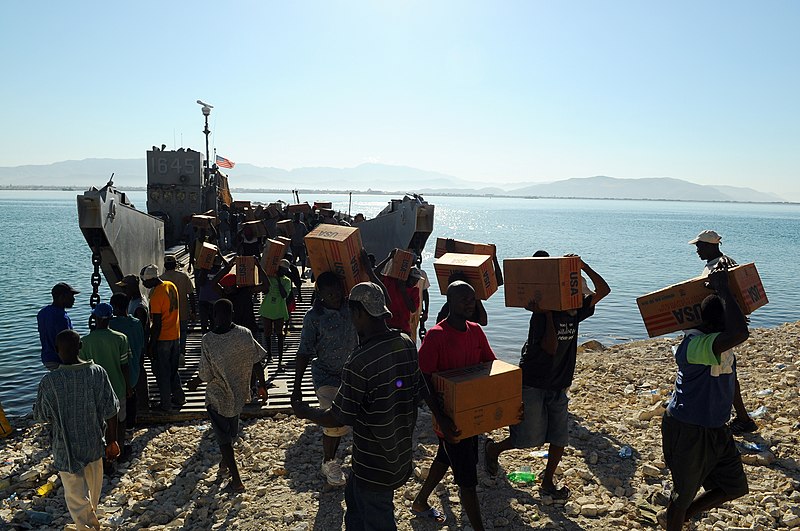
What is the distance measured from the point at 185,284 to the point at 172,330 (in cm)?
138

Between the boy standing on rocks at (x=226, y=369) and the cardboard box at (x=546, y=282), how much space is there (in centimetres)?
244

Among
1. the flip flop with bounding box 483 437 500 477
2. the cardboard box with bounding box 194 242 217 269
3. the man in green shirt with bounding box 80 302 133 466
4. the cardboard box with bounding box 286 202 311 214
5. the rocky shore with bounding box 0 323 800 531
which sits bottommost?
the rocky shore with bounding box 0 323 800 531

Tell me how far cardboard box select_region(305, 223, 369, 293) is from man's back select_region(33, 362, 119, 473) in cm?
224

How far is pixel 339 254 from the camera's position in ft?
17.8

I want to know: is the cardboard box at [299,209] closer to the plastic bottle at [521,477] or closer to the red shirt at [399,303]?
the red shirt at [399,303]

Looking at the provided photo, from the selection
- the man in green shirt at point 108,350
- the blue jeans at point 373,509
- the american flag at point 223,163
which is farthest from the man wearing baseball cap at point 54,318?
the american flag at point 223,163

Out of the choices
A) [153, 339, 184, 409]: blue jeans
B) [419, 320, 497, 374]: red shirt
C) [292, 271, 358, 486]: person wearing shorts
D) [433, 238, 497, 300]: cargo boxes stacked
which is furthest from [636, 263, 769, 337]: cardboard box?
[153, 339, 184, 409]: blue jeans

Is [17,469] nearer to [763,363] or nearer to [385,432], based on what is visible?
[385,432]

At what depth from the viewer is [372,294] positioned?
3072mm

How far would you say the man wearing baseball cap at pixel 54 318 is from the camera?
5.56 m

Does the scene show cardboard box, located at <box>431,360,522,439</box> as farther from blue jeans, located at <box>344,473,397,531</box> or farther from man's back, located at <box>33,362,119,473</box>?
man's back, located at <box>33,362,119,473</box>

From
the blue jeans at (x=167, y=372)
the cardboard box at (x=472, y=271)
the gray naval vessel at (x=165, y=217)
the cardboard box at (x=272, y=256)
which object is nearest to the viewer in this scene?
the cardboard box at (x=472, y=271)

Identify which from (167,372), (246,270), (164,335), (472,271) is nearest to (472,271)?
(472,271)

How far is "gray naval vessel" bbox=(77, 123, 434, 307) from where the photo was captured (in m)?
7.35
